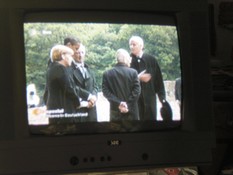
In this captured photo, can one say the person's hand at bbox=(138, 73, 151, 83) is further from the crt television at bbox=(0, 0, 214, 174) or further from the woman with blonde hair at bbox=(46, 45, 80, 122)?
the woman with blonde hair at bbox=(46, 45, 80, 122)

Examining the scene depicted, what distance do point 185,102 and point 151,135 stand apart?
0.18 meters

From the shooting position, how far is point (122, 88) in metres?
1.50

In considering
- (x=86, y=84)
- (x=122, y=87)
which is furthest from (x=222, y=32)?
(x=86, y=84)

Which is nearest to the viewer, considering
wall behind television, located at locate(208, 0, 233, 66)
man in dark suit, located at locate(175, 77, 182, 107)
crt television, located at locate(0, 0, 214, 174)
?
crt television, located at locate(0, 0, 214, 174)

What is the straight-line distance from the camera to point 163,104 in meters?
1.52

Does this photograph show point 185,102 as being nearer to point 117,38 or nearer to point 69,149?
point 117,38

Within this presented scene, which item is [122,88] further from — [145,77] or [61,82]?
[61,82]

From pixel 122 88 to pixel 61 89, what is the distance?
217 mm

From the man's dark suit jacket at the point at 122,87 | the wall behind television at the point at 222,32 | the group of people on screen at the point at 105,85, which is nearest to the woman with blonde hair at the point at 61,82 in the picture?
the group of people on screen at the point at 105,85

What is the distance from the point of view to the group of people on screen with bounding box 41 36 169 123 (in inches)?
56.8

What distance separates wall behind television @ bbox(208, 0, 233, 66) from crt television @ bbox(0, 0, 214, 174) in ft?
1.77

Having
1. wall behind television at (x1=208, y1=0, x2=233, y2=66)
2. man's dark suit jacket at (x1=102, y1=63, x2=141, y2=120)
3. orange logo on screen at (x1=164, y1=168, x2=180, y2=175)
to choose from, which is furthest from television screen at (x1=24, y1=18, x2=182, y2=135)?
wall behind television at (x1=208, y1=0, x2=233, y2=66)

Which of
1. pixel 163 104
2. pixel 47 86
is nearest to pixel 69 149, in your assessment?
pixel 47 86

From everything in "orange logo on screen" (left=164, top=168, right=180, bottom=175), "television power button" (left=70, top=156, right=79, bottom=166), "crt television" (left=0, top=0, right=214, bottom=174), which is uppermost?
"crt television" (left=0, top=0, right=214, bottom=174)
